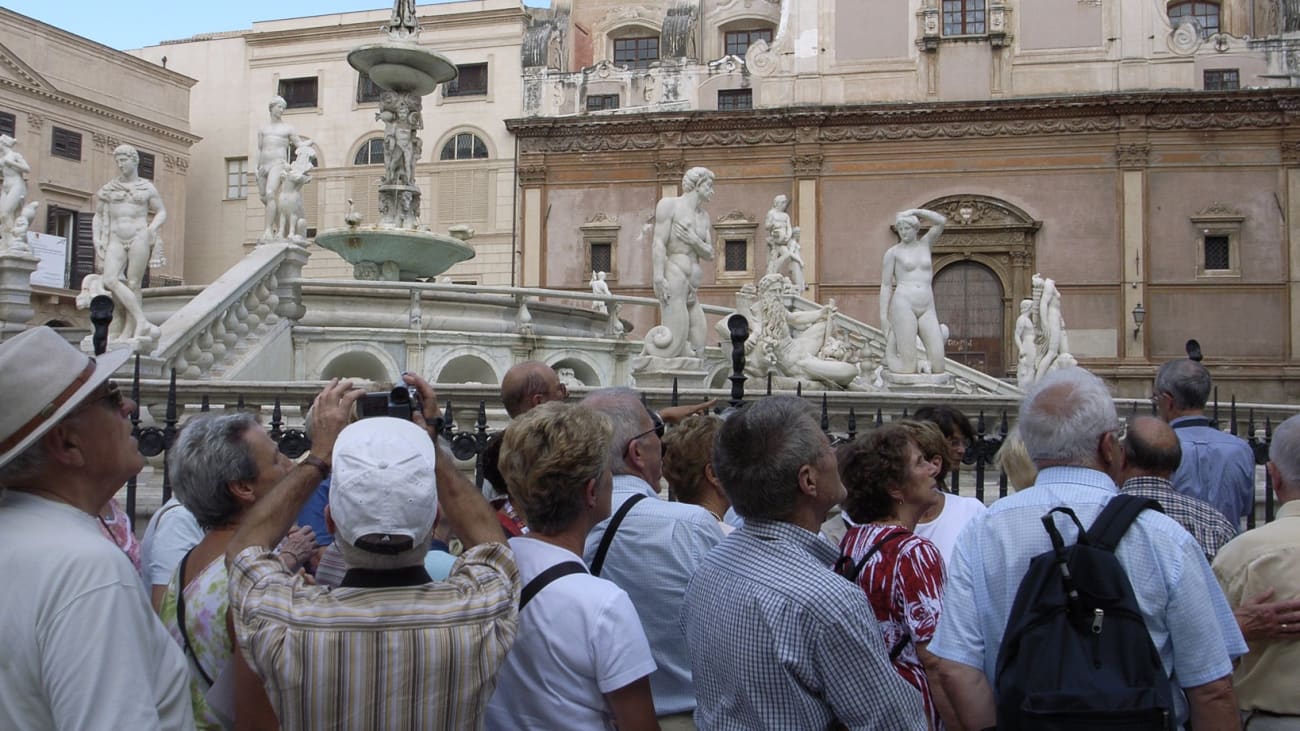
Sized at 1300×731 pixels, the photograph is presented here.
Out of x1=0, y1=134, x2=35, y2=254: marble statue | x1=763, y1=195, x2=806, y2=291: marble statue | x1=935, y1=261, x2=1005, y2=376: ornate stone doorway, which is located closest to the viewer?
x1=0, y1=134, x2=35, y2=254: marble statue

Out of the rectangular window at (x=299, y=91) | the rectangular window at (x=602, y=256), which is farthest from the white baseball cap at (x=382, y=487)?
the rectangular window at (x=299, y=91)

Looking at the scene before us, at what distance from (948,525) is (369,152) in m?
32.1

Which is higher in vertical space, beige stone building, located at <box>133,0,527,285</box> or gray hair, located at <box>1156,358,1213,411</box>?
beige stone building, located at <box>133,0,527,285</box>

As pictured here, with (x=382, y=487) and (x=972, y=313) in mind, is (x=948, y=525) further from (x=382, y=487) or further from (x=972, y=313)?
(x=972, y=313)

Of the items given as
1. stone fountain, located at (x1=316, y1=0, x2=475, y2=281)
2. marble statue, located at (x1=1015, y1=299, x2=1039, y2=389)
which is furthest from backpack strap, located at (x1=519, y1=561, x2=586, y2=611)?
marble statue, located at (x1=1015, y1=299, x2=1039, y2=389)

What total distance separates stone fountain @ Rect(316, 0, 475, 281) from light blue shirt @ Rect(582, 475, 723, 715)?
12529 millimetres

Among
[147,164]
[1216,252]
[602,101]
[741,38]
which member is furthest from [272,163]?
[1216,252]

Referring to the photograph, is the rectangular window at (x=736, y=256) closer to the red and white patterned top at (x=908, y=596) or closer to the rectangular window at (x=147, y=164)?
the rectangular window at (x=147, y=164)

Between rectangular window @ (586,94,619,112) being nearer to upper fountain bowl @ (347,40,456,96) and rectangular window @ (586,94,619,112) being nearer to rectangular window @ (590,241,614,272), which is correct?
rectangular window @ (590,241,614,272)

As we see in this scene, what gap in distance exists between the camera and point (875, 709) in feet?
8.38

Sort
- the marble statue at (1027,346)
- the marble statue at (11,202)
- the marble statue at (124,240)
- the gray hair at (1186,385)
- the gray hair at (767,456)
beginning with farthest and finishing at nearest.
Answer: the marble statue at (1027,346) < the marble statue at (11,202) < the marble statue at (124,240) < the gray hair at (1186,385) < the gray hair at (767,456)

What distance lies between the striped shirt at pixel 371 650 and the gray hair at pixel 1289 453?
2.15 meters

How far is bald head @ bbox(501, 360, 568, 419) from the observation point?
438 centimetres

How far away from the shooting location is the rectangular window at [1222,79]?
28.6m
